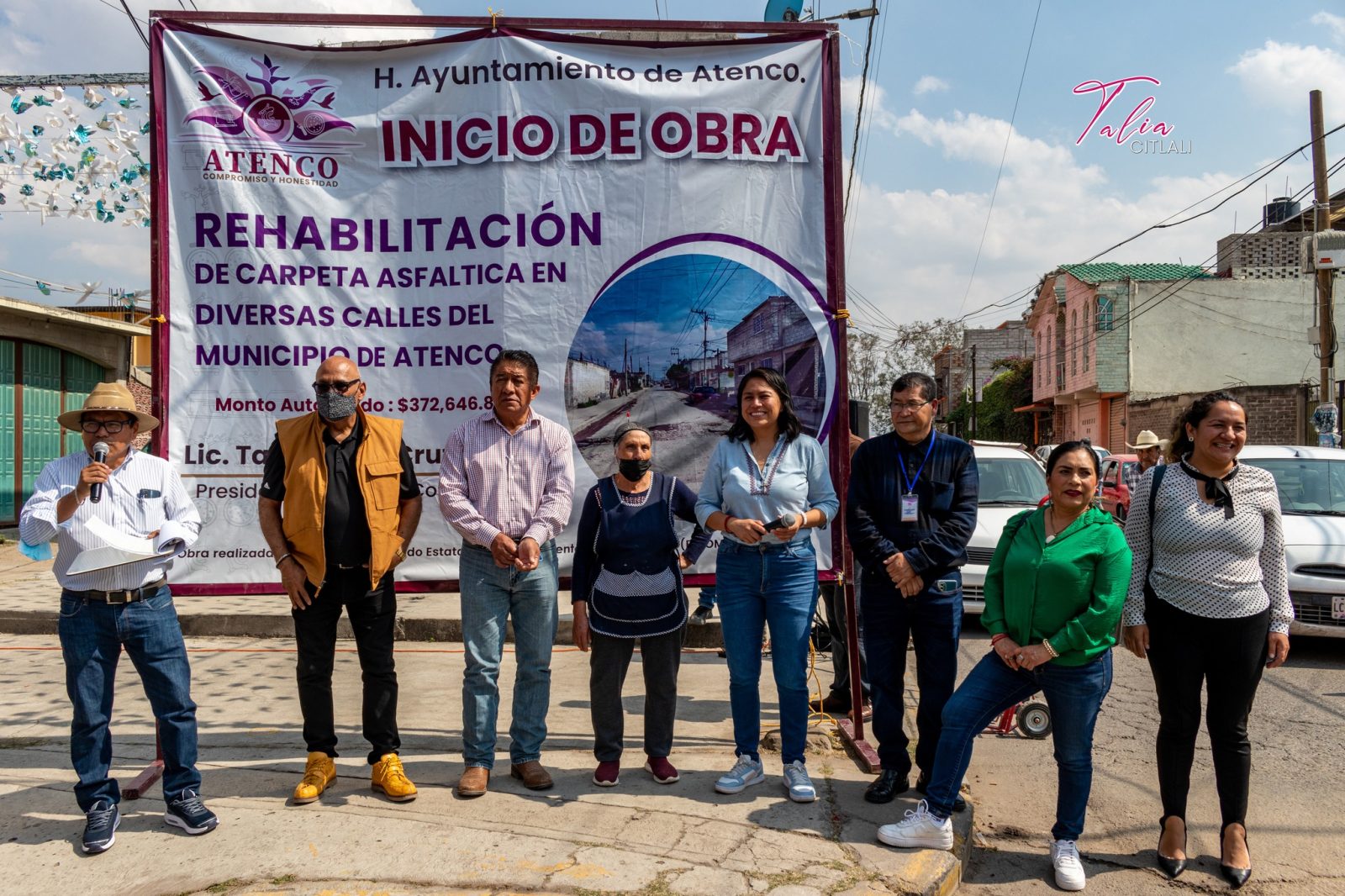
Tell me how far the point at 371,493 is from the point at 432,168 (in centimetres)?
189

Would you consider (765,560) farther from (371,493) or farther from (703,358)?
(371,493)

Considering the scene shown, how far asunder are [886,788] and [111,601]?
336 centimetres

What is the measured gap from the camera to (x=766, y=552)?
166 inches

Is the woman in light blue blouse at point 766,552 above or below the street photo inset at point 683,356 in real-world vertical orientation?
below

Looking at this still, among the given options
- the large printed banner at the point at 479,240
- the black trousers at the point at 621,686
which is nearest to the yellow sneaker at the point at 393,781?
the black trousers at the point at 621,686

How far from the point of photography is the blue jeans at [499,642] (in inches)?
167

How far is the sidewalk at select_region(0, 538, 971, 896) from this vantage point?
3385 millimetres

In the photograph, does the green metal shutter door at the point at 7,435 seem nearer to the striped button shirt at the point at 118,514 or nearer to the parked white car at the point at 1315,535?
the striped button shirt at the point at 118,514

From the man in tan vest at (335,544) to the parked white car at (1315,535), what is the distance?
6.10 m

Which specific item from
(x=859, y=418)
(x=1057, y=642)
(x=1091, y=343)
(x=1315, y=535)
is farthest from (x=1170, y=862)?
(x=1091, y=343)

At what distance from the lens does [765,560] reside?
4.22 meters

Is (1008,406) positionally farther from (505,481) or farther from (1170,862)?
(505,481)

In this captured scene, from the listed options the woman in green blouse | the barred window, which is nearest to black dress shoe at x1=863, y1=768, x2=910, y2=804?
the woman in green blouse

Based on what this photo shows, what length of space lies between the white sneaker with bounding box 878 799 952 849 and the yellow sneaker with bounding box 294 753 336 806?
243 centimetres
